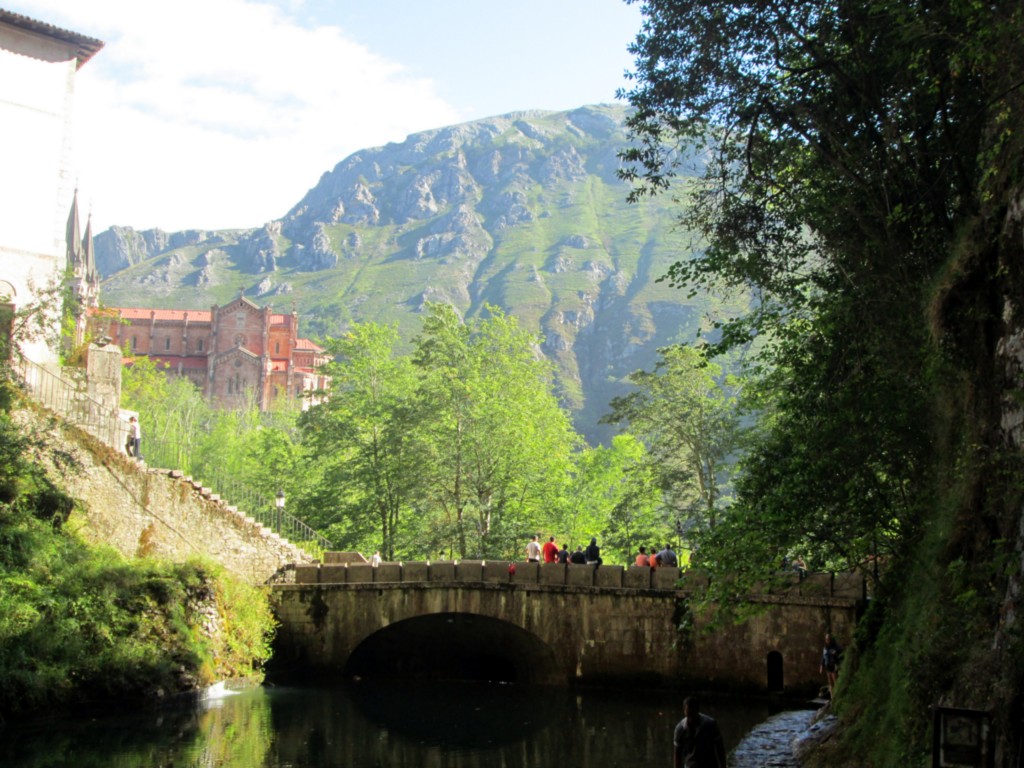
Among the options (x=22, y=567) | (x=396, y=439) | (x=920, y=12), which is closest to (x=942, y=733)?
(x=920, y=12)

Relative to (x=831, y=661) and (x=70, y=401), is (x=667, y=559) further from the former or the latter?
(x=70, y=401)

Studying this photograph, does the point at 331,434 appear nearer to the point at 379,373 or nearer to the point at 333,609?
the point at 379,373

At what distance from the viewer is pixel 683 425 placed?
40.8m

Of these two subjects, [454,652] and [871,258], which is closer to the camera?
[871,258]

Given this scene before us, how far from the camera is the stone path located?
1753 cm

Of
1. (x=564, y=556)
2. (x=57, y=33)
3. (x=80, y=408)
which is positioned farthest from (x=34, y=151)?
(x=564, y=556)

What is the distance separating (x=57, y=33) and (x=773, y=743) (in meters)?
28.9

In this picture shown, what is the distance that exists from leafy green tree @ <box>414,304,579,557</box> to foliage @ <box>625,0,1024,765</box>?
22065mm

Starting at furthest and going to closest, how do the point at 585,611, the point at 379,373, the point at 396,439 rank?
the point at 379,373 < the point at 396,439 < the point at 585,611

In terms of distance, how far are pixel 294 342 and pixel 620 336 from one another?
7491cm

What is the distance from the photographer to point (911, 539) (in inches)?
632

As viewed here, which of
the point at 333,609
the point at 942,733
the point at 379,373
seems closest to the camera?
the point at 942,733

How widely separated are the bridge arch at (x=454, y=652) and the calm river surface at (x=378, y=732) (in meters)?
2.32

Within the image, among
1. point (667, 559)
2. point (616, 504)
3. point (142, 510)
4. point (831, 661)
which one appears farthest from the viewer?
point (616, 504)
